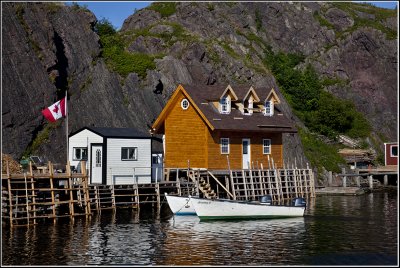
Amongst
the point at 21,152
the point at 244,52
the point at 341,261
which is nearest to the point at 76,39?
the point at 21,152

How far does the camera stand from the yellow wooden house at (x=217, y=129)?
53375 mm

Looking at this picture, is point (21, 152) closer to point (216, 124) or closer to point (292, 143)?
point (216, 124)

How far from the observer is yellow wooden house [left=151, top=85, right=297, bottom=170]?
53.4 m

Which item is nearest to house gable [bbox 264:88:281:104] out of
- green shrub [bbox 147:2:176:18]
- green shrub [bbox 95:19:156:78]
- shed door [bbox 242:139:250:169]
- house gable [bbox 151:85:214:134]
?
shed door [bbox 242:139:250:169]

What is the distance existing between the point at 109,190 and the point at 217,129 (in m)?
10.7

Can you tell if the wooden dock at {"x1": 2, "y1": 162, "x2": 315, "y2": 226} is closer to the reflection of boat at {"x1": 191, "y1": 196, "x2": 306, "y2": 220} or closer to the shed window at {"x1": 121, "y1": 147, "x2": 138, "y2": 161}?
the shed window at {"x1": 121, "y1": 147, "x2": 138, "y2": 161}

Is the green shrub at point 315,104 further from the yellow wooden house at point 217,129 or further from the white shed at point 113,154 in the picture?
the white shed at point 113,154

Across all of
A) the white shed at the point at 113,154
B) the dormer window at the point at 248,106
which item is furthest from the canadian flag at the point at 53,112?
the dormer window at the point at 248,106

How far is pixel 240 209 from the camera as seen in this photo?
4053cm

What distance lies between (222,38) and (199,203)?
64880 millimetres

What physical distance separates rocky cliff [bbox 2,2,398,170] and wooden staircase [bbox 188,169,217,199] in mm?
14578

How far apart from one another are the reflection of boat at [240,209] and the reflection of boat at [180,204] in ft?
4.37

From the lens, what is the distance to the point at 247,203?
40594mm

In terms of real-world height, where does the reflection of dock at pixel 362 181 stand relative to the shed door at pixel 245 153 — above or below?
below
